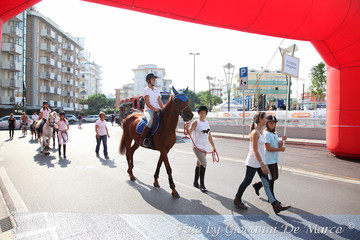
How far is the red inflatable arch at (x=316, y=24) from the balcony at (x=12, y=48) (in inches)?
1576

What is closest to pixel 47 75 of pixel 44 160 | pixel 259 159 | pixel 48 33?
pixel 48 33

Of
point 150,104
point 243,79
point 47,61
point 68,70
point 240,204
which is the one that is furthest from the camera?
point 68,70

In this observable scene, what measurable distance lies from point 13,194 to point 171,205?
3371 mm

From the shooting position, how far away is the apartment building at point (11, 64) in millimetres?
36022

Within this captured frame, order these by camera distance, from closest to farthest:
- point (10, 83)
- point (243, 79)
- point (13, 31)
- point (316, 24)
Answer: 1. point (316, 24)
2. point (243, 79)
3. point (13, 31)
4. point (10, 83)

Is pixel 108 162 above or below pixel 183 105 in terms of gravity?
below

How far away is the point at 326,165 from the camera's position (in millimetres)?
7855

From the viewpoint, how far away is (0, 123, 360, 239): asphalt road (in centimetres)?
339

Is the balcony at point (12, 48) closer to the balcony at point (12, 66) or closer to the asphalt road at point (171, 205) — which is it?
the balcony at point (12, 66)

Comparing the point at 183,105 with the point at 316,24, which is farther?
the point at 316,24

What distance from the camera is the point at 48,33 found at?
4988cm

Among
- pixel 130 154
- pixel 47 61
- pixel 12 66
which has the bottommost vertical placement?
pixel 130 154

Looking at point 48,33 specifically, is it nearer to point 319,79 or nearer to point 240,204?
A: point 319,79

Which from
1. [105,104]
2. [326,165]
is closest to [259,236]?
[326,165]
